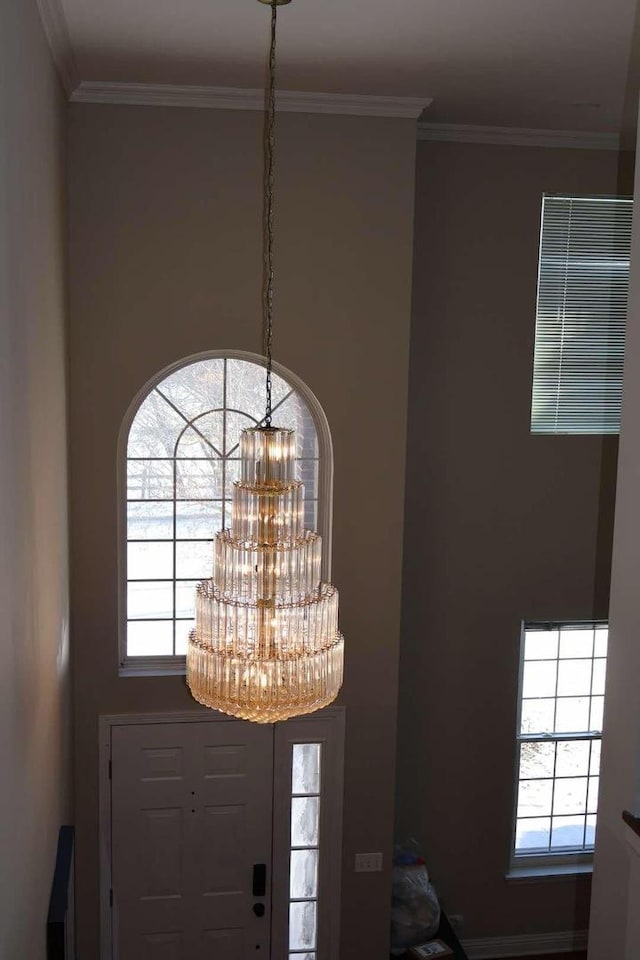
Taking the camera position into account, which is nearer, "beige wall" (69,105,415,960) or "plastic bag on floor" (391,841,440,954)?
"beige wall" (69,105,415,960)

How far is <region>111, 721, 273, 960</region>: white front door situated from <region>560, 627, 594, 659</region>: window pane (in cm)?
213

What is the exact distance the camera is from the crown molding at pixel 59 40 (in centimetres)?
423

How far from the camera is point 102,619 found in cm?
590

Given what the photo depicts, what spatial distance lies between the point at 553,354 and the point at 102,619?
3.31 m

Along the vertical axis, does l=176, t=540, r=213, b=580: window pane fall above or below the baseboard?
above

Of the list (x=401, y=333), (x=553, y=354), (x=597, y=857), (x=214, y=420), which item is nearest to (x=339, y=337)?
(x=401, y=333)

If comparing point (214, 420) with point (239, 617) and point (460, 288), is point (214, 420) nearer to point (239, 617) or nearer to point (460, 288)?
point (460, 288)

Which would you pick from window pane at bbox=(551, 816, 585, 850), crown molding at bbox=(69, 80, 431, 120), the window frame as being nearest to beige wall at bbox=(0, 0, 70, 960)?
crown molding at bbox=(69, 80, 431, 120)

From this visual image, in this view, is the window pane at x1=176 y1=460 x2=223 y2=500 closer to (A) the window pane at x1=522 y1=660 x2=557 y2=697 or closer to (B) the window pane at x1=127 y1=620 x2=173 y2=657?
(B) the window pane at x1=127 y1=620 x2=173 y2=657

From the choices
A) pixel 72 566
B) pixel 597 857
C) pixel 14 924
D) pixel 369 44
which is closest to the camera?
pixel 14 924

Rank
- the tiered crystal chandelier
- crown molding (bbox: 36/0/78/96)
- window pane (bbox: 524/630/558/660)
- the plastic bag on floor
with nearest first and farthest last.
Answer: the tiered crystal chandelier, crown molding (bbox: 36/0/78/96), the plastic bag on floor, window pane (bbox: 524/630/558/660)

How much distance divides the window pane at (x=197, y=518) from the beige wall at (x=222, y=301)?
0.42 meters

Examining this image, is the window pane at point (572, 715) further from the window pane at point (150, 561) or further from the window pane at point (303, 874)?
the window pane at point (150, 561)

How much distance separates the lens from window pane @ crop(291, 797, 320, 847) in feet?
20.7
